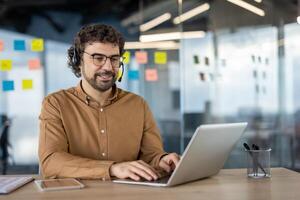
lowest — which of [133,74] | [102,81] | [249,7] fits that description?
[102,81]

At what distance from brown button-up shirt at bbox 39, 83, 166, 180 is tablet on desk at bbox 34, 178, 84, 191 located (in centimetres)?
13

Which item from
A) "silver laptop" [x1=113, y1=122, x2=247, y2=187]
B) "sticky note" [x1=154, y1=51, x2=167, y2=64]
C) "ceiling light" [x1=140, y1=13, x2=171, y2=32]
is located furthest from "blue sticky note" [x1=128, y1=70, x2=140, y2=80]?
"silver laptop" [x1=113, y1=122, x2=247, y2=187]

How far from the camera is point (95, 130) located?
6.02ft

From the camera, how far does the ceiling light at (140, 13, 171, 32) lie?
→ 16.7ft

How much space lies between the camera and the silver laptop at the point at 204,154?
1326mm

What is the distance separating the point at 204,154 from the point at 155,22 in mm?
3833

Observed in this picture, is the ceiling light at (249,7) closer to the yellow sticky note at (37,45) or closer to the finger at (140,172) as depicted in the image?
the yellow sticky note at (37,45)

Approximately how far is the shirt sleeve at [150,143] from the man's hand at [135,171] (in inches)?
13.7

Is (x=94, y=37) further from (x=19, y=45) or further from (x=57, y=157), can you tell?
(x=19, y=45)

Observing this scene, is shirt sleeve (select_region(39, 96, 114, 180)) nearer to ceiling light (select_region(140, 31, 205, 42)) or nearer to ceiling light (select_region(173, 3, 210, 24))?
ceiling light (select_region(140, 31, 205, 42))

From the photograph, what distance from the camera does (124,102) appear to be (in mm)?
1975

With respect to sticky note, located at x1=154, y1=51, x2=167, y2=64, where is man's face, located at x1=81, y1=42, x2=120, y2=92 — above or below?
below

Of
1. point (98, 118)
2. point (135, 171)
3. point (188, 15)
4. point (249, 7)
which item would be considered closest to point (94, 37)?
point (98, 118)

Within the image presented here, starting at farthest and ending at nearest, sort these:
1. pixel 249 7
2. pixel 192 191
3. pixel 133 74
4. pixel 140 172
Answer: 1. pixel 249 7
2. pixel 133 74
3. pixel 140 172
4. pixel 192 191
